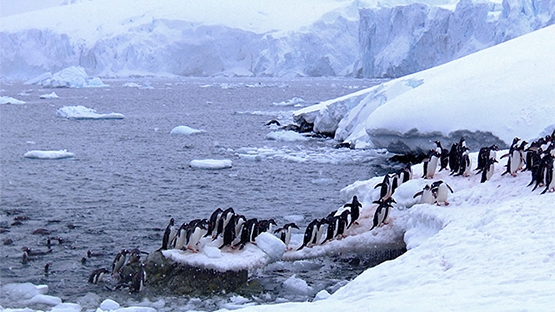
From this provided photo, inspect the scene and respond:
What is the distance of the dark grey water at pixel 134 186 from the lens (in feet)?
36.1

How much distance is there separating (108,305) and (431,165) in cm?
724

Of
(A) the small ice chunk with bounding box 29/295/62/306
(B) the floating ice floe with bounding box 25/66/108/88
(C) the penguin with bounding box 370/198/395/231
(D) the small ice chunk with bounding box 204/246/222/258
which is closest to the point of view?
(A) the small ice chunk with bounding box 29/295/62/306

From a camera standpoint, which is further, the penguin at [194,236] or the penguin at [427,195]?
the penguin at [427,195]

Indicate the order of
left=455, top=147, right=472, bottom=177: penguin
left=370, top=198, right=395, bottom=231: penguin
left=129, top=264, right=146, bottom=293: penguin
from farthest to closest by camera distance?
1. left=455, top=147, right=472, bottom=177: penguin
2. left=370, top=198, right=395, bottom=231: penguin
3. left=129, top=264, right=146, bottom=293: penguin

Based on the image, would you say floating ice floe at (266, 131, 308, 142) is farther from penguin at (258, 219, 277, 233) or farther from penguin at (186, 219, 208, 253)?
penguin at (186, 219, 208, 253)

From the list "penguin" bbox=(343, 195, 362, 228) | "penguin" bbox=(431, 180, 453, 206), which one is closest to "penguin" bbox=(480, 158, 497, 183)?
"penguin" bbox=(431, 180, 453, 206)

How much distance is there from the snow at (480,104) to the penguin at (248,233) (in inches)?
384

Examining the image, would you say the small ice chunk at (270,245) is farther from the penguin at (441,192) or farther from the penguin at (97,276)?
the penguin at (441,192)

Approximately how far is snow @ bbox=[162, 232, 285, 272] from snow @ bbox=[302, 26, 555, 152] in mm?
9680

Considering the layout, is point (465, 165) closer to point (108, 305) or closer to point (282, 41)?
point (108, 305)

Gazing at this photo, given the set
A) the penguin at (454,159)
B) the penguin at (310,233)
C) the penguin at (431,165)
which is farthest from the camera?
the penguin at (454,159)

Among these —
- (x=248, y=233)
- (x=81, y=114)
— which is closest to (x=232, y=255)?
(x=248, y=233)

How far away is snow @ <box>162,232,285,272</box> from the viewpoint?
9305 mm

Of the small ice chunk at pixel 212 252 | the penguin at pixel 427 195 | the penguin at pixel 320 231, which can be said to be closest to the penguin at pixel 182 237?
the small ice chunk at pixel 212 252
